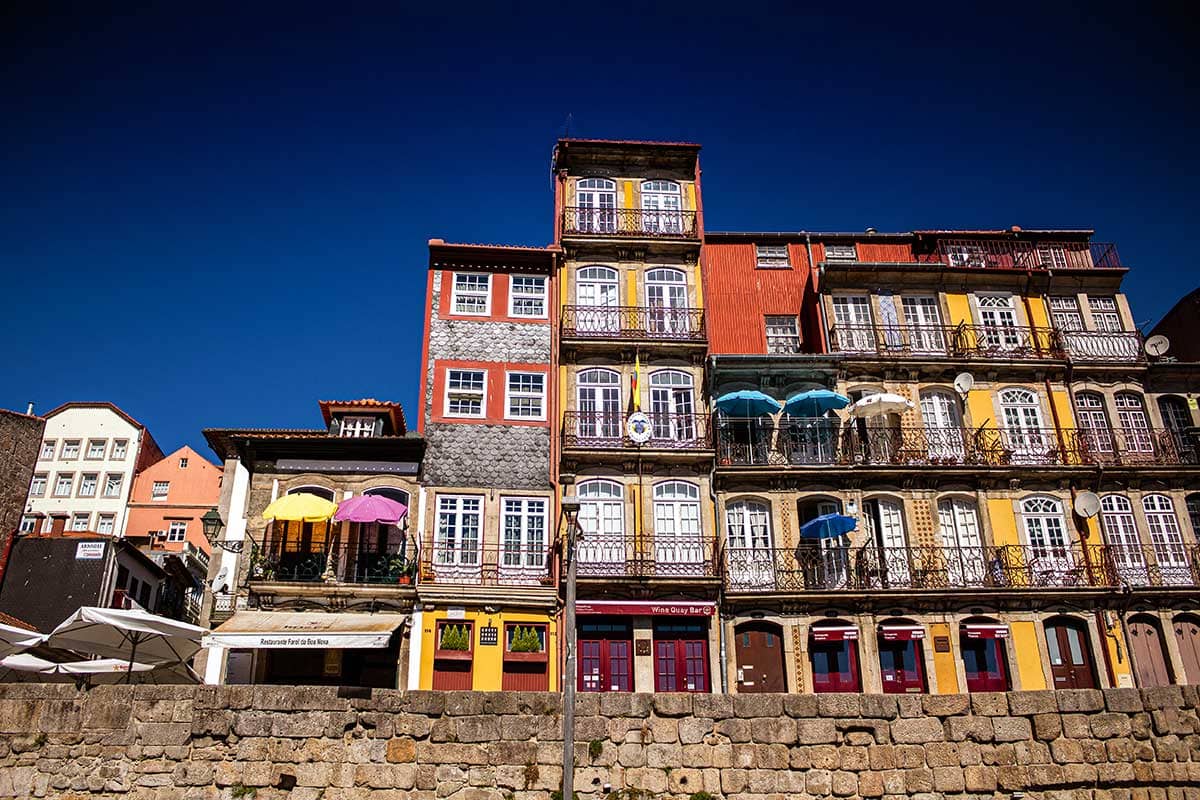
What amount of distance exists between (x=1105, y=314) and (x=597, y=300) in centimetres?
1623

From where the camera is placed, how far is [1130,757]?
13.2 m

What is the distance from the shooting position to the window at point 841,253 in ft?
103

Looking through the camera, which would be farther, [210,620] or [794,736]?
[210,620]

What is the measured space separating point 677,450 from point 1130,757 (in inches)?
543

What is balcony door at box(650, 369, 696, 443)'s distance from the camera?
26.0 meters

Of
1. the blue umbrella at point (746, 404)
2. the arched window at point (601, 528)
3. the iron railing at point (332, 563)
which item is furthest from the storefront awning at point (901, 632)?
the iron railing at point (332, 563)

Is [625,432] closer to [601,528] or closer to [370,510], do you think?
[601,528]

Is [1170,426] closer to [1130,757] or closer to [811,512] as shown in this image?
[811,512]

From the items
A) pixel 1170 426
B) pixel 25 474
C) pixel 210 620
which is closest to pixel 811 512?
pixel 1170 426

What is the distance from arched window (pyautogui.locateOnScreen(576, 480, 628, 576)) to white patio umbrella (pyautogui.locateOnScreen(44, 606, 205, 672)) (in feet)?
32.8

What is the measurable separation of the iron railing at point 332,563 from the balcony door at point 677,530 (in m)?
6.49

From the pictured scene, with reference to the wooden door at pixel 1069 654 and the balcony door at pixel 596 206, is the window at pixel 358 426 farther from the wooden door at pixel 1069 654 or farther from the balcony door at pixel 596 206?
the wooden door at pixel 1069 654

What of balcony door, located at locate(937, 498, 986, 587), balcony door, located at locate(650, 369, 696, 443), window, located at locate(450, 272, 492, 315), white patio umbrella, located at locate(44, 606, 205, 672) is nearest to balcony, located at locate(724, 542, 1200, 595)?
balcony door, located at locate(937, 498, 986, 587)

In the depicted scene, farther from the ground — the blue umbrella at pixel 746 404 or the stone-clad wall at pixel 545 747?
the blue umbrella at pixel 746 404
